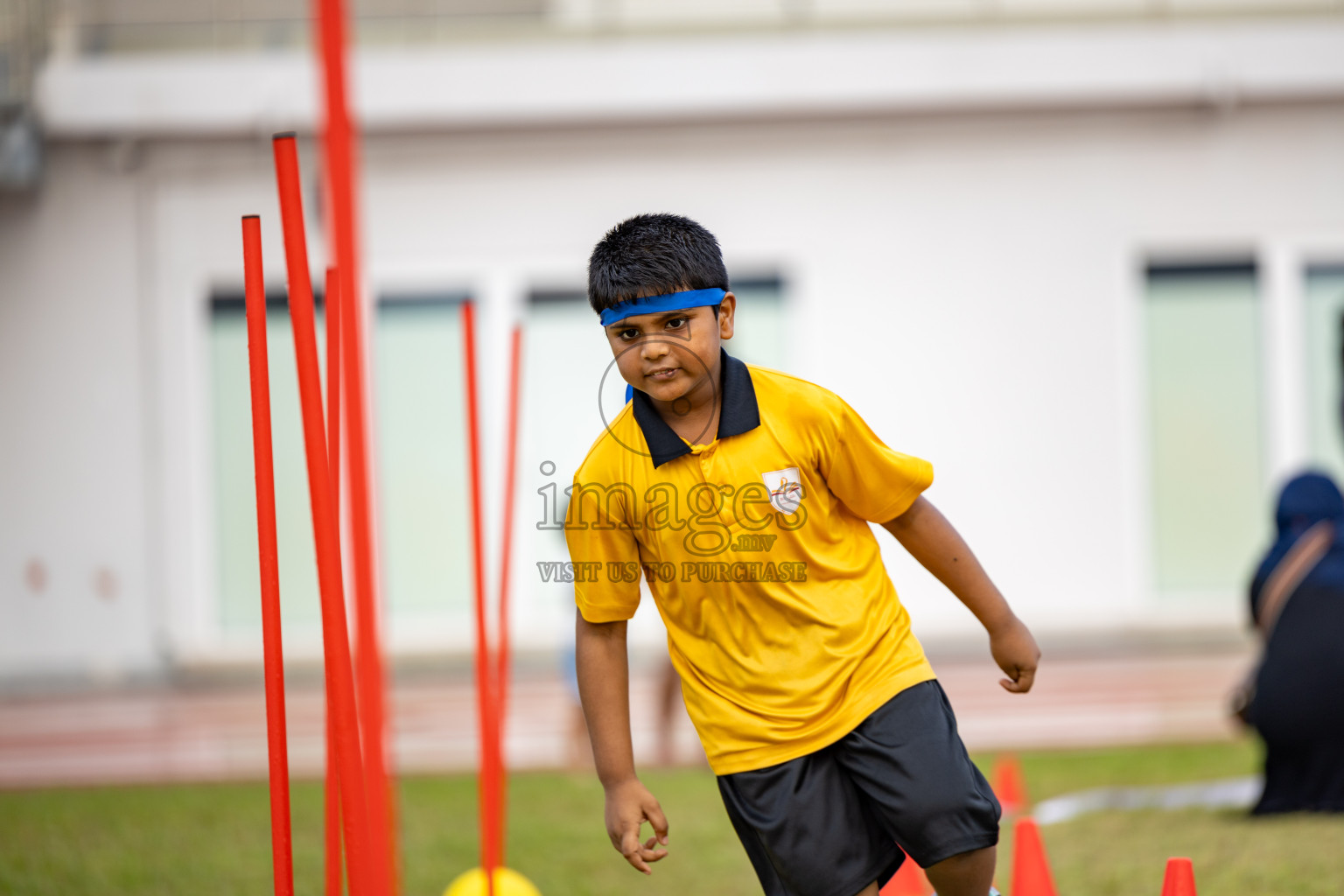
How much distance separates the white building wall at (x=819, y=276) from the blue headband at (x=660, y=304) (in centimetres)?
971

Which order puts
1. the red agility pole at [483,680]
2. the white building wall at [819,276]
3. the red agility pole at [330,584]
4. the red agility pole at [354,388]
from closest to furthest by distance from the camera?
the red agility pole at [354,388] < the red agility pole at [330,584] < the red agility pole at [483,680] < the white building wall at [819,276]

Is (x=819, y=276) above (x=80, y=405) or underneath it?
above

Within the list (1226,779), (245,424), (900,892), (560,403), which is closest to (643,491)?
(900,892)

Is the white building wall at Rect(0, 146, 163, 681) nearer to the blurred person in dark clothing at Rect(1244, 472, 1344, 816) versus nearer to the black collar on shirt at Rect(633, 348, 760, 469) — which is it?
the blurred person in dark clothing at Rect(1244, 472, 1344, 816)

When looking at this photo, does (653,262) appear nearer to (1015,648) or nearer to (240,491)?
(1015,648)

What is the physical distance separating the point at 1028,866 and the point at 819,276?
9002 millimetres

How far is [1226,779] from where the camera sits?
634 cm

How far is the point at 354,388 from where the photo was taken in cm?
201

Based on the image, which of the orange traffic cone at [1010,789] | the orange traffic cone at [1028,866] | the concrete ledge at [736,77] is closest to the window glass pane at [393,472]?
the concrete ledge at [736,77]

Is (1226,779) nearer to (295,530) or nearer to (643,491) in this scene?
(643,491)

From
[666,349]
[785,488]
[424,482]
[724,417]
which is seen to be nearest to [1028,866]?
[785,488]

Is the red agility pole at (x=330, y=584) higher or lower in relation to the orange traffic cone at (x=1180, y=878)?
higher

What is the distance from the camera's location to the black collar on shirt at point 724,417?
106 inches

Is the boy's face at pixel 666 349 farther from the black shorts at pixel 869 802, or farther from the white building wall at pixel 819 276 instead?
the white building wall at pixel 819 276
